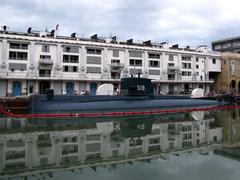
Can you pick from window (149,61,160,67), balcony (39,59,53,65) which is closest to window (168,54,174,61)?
window (149,61,160,67)

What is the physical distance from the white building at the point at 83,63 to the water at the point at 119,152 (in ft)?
103

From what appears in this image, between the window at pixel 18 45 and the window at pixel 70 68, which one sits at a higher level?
the window at pixel 18 45

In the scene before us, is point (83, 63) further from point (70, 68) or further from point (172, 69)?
point (172, 69)

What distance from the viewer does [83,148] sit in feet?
55.8

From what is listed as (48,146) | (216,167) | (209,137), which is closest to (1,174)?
(48,146)

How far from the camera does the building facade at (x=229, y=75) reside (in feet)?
255

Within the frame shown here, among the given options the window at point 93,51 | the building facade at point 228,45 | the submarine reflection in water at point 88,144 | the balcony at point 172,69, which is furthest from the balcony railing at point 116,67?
the building facade at point 228,45

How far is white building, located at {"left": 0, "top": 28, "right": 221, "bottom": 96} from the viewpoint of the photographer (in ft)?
177

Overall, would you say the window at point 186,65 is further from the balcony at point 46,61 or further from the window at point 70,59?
the balcony at point 46,61

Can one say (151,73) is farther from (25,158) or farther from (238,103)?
(25,158)

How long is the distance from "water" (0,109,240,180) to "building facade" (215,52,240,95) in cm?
5743

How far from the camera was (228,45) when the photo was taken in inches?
4872

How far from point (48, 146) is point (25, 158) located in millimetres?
2751

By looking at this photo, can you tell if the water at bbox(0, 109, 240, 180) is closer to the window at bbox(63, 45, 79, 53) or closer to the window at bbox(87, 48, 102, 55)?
the window at bbox(63, 45, 79, 53)
